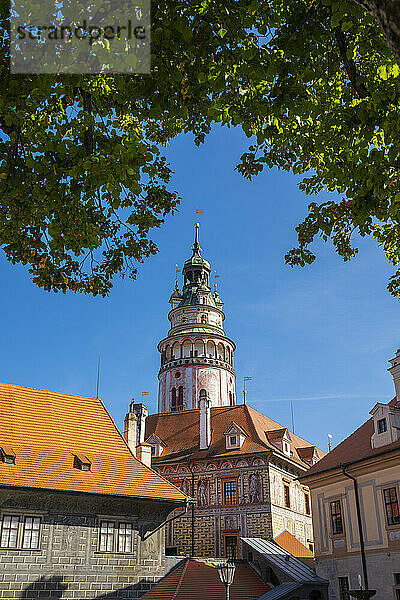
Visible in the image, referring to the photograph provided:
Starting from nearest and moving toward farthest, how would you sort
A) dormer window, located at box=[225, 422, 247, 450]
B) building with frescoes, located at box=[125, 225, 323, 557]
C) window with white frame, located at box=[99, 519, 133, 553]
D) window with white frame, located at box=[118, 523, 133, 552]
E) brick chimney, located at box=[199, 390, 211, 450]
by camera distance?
window with white frame, located at box=[99, 519, 133, 553]
window with white frame, located at box=[118, 523, 133, 552]
building with frescoes, located at box=[125, 225, 323, 557]
dormer window, located at box=[225, 422, 247, 450]
brick chimney, located at box=[199, 390, 211, 450]

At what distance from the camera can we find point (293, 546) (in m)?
30.0

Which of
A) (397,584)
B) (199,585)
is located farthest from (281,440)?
(397,584)

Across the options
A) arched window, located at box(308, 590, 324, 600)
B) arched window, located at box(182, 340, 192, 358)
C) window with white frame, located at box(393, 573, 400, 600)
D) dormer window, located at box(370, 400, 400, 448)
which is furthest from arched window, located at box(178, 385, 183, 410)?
window with white frame, located at box(393, 573, 400, 600)

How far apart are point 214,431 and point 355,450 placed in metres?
14.7

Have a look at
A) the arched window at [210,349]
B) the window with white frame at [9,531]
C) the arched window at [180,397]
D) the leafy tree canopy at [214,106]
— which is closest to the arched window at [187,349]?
the arched window at [210,349]

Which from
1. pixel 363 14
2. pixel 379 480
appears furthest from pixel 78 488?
pixel 363 14

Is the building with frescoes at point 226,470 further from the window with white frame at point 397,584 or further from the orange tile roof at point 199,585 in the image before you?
the window with white frame at point 397,584

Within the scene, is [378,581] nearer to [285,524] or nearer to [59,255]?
[285,524]

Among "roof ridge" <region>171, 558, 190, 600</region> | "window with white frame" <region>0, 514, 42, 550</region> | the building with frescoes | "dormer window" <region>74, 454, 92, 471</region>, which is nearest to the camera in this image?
"window with white frame" <region>0, 514, 42, 550</region>

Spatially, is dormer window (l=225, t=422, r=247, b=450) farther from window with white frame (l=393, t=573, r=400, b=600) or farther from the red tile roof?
window with white frame (l=393, t=573, r=400, b=600)

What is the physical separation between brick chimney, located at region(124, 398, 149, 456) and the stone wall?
6.18 metres

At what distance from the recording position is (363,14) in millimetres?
6762

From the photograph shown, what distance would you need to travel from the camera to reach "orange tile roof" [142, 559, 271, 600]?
20.7 metres

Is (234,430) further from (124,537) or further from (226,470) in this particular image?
(124,537)
